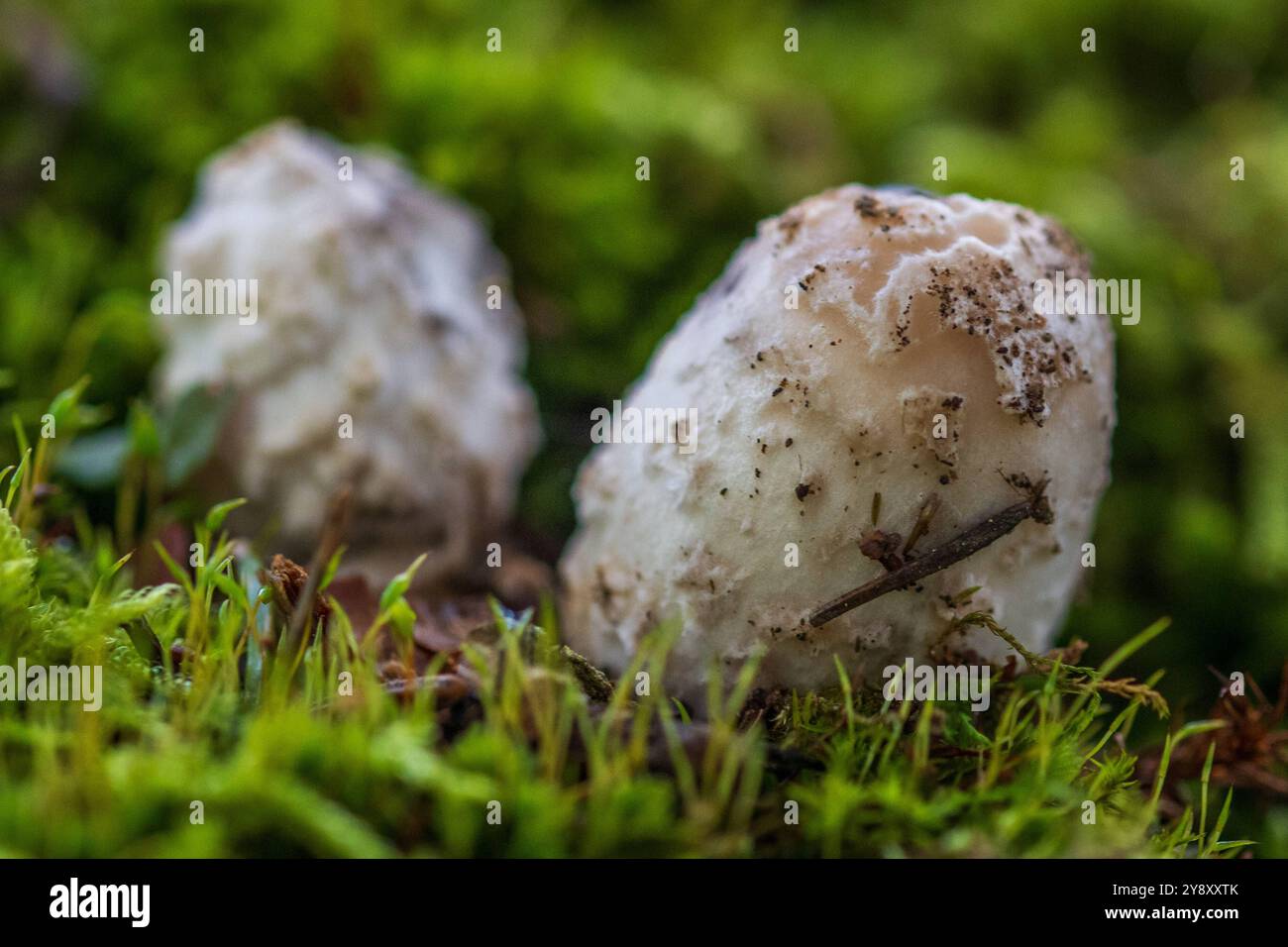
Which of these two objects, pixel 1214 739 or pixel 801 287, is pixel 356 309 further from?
pixel 1214 739

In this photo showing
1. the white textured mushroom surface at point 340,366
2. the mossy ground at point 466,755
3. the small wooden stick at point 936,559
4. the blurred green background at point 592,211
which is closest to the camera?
the mossy ground at point 466,755

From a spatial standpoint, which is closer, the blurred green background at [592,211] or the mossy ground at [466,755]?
the mossy ground at [466,755]

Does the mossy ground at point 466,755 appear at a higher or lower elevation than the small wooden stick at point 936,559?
lower

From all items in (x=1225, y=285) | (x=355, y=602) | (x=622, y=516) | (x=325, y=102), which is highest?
(x=325, y=102)

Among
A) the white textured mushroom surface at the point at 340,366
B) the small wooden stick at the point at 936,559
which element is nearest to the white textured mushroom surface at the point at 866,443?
the small wooden stick at the point at 936,559

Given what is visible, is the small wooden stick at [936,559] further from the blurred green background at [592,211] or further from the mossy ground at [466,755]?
the blurred green background at [592,211]

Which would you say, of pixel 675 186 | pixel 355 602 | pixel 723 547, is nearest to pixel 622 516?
pixel 723 547
